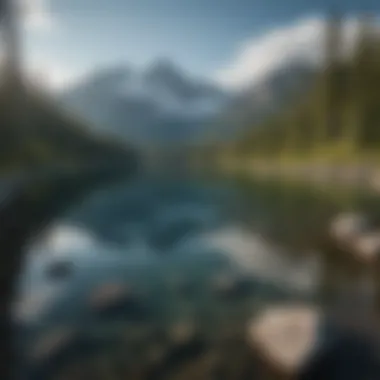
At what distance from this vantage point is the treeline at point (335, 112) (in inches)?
46.3

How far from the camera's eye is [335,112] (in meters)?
1.20

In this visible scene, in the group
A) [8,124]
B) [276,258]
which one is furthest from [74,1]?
[276,258]

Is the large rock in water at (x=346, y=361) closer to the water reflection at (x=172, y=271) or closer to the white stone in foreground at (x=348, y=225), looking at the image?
the water reflection at (x=172, y=271)

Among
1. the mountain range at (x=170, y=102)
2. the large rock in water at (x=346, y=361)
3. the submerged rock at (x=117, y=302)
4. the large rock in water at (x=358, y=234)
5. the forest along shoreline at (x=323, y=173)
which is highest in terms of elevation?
the mountain range at (x=170, y=102)

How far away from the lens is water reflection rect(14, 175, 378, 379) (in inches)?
44.1

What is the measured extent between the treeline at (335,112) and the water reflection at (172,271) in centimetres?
11

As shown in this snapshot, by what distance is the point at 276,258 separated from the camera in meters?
1.16

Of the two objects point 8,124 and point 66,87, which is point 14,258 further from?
point 66,87

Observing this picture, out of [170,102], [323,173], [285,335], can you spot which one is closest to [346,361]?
[285,335]

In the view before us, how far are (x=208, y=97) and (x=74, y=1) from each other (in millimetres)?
404

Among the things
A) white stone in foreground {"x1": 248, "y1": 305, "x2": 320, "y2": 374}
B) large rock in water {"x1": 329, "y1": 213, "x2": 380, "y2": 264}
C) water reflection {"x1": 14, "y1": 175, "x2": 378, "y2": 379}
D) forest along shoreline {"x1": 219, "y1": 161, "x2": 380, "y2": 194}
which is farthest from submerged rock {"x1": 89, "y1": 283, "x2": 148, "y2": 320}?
large rock in water {"x1": 329, "y1": 213, "x2": 380, "y2": 264}

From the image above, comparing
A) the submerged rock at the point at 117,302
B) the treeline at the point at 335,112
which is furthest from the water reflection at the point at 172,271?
the treeline at the point at 335,112

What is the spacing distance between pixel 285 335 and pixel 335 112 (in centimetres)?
56

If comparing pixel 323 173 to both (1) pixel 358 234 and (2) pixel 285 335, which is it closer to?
(1) pixel 358 234
